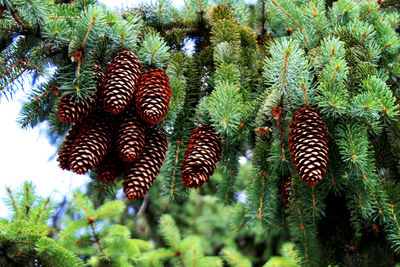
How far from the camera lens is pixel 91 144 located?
1540 mm

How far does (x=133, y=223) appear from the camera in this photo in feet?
14.9

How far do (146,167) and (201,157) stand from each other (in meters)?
0.25

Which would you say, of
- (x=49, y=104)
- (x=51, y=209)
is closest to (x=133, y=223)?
(x=51, y=209)

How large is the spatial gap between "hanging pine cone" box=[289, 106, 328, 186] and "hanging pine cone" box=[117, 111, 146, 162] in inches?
23.9

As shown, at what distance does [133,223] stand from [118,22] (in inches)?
131

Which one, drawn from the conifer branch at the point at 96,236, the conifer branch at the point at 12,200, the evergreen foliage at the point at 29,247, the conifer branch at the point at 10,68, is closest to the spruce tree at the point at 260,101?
the conifer branch at the point at 10,68

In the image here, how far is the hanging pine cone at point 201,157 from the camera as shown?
1.54 m

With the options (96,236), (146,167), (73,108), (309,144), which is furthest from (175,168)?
(96,236)

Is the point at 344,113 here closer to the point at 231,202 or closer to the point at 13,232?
the point at 231,202

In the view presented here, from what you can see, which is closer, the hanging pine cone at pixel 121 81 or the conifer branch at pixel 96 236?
the hanging pine cone at pixel 121 81

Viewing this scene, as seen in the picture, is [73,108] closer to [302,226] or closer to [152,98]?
[152,98]

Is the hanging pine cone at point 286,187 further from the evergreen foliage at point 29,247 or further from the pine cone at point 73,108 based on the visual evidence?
the evergreen foliage at point 29,247

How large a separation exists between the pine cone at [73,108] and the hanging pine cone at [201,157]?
0.45m

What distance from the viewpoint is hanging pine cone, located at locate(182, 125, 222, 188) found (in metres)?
1.54
